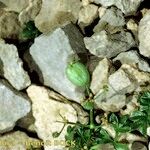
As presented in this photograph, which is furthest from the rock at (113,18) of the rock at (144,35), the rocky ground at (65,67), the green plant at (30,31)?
the green plant at (30,31)

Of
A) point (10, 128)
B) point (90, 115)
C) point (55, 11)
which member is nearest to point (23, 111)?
point (10, 128)

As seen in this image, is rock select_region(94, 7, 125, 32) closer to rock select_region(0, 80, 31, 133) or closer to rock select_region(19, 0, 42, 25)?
rock select_region(19, 0, 42, 25)

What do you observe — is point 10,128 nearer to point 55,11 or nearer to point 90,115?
point 90,115

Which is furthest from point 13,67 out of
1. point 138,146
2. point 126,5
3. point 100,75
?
point 138,146

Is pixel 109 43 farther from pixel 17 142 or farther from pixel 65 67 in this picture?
pixel 17 142

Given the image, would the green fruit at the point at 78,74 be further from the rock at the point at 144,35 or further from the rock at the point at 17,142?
the rock at the point at 17,142
